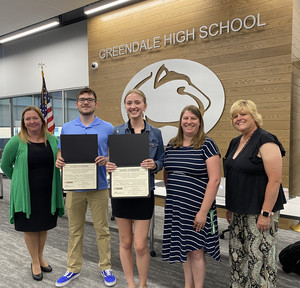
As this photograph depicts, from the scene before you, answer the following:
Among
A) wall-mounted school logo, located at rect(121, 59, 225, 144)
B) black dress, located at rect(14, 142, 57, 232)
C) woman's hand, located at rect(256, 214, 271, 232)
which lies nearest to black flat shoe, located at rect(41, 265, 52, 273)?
black dress, located at rect(14, 142, 57, 232)

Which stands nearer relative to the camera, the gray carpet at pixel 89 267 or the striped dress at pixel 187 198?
the striped dress at pixel 187 198

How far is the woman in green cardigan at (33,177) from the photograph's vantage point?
2217 mm

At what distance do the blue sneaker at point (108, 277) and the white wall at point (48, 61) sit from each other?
4846mm

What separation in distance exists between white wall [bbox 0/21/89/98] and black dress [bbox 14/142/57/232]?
4397 millimetres

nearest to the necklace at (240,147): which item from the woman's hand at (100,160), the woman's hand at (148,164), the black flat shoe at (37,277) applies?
the woman's hand at (148,164)

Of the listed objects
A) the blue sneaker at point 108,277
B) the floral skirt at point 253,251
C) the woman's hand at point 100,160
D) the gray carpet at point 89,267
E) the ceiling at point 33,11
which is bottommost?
the gray carpet at point 89,267

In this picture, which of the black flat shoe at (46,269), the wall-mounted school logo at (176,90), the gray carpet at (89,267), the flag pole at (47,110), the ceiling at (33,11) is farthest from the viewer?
the flag pole at (47,110)

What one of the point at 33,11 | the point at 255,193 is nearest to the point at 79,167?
the point at 255,193

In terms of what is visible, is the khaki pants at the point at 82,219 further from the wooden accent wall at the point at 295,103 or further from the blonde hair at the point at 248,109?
the wooden accent wall at the point at 295,103

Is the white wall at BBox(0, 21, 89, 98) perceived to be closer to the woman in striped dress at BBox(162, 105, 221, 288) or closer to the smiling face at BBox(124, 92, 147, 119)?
the smiling face at BBox(124, 92, 147, 119)

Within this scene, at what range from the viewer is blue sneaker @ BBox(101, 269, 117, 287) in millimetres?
2281

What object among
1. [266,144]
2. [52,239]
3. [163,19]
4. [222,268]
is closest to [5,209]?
[52,239]

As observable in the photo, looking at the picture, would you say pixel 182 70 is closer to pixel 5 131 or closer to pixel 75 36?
pixel 75 36

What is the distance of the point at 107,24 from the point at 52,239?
4.14 m
